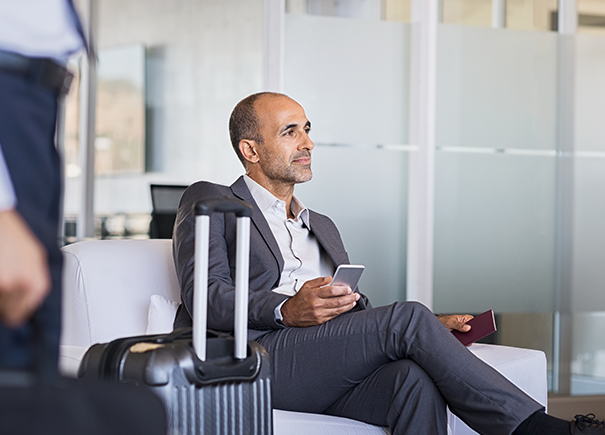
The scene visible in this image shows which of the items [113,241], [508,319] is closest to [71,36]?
[113,241]

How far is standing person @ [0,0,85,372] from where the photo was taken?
525mm

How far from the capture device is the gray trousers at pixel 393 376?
1.55m

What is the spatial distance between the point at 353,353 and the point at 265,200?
2.13ft

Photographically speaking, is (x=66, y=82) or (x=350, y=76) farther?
(x=350, y=76)

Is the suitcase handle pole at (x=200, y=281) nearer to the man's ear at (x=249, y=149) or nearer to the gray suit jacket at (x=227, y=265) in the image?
the gray suit jacket at (x=227, y=265)

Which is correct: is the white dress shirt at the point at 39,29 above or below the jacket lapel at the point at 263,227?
above

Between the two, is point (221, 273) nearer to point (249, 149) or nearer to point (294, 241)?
point (294, 241)

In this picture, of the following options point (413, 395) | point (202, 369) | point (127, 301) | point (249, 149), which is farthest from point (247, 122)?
point (202, 369)

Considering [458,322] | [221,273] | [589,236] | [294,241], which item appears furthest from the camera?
[589,236]

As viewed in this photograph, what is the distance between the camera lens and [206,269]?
3.59 ft

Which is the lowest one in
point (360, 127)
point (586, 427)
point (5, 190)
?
point (586, 427)

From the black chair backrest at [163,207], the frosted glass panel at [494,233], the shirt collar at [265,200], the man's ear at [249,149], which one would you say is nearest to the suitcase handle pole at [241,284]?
the shirt collar at [265,200]

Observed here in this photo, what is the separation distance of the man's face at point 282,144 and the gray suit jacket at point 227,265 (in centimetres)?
14

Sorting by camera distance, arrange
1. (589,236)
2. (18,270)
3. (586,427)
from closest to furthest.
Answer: (18,270)
(586,427)
(589,236)
